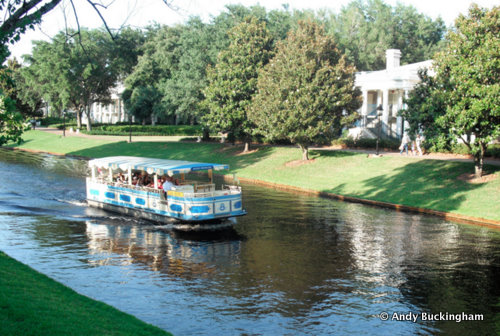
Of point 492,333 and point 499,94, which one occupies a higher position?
point 499,94

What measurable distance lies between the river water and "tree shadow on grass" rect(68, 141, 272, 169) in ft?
69.6

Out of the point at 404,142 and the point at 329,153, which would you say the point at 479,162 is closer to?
the point at 404,142

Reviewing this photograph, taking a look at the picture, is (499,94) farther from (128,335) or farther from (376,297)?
(128,335)

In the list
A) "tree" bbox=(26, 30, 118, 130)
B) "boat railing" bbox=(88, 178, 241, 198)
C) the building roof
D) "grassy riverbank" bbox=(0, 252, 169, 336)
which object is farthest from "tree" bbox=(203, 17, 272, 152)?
"grassy riverbank" bbox=(0, 252, 169, 336)

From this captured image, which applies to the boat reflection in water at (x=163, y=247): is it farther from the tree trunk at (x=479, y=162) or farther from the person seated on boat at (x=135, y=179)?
the tree trunk at (x=479, y=162)

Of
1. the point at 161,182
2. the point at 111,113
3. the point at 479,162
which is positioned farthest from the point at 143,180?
the point at 111,113

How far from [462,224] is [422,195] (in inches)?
214

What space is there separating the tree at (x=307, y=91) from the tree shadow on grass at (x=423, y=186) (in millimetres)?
7844

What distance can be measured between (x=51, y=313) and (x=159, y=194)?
14858mm

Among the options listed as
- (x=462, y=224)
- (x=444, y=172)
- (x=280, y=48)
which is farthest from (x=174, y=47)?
(x=462, y=224)

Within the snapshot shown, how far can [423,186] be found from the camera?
1303 inches

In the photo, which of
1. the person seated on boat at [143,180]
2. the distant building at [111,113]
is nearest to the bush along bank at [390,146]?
the person seated on boat at [143,180]

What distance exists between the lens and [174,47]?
6925 centimetres

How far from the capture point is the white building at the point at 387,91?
51.3 m
